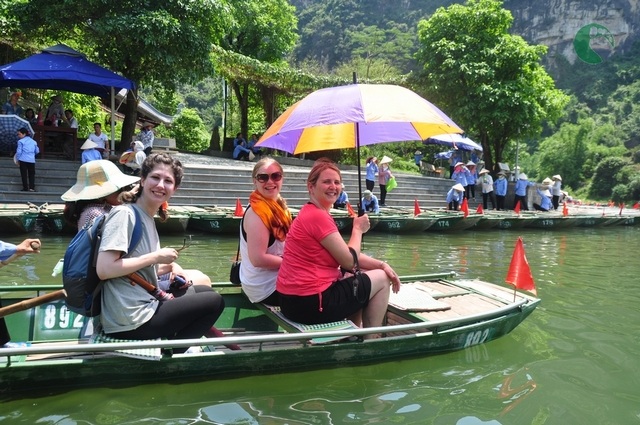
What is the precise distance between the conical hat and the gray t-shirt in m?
0.65

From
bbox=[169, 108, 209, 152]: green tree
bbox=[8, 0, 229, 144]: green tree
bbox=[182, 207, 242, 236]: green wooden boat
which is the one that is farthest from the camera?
bbox=[169, 108, 209, 152]: green tree

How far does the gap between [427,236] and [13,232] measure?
9489 millimetres

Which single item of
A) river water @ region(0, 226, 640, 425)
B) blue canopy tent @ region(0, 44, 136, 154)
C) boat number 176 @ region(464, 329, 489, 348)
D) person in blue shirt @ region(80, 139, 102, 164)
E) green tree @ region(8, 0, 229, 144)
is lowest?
river water @ region(0, 226, 640, 425)

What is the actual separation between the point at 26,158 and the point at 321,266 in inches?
439

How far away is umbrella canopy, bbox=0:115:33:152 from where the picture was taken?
554 inches

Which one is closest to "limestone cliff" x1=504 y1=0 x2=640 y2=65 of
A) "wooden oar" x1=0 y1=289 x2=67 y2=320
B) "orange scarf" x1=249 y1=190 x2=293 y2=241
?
"orange scarf" x1=249 y1=190 x2=293 y2=241

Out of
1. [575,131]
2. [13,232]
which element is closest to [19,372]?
[13,232]

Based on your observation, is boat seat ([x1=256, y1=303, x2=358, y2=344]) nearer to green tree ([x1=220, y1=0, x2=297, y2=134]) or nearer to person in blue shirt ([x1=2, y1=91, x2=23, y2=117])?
person in blue shirt ([x1=2, y1=91, x2=23, y2=117])

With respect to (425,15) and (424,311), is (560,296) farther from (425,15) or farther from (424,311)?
(425,15)

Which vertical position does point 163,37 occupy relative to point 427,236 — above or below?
above

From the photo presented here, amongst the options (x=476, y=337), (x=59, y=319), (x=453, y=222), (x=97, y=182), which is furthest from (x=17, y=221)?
(x=453, y=222)

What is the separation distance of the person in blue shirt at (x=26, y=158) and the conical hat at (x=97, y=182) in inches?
385

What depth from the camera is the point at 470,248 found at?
40.1 ft

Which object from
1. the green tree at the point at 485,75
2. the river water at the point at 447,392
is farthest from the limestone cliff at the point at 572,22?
the river water at the point at 447,392
